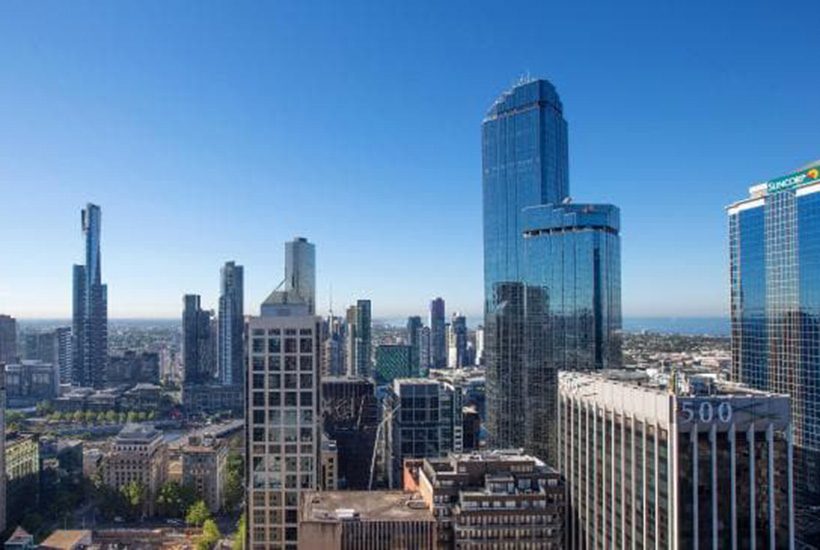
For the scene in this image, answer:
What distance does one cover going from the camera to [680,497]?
45938 millimetres

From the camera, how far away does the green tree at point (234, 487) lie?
12750cm

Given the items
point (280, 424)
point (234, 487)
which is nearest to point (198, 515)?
point (234, 487)

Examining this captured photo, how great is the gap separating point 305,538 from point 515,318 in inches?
3617

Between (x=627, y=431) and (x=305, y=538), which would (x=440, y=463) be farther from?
(x=627, y=431)

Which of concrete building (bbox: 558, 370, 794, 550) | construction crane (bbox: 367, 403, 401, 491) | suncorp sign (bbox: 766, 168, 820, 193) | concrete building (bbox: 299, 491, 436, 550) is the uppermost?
suncorp sign (bbox: 766, 168, 820, 193)

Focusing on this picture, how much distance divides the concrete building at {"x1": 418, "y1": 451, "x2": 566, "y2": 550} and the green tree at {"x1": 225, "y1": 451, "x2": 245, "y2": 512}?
2575 inches

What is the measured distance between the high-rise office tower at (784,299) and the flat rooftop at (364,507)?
57.8 metres

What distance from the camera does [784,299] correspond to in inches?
4043

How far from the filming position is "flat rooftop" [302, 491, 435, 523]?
2495 inches

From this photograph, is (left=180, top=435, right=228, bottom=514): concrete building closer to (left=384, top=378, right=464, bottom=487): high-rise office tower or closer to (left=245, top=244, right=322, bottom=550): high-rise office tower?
(left=384, top=378, right=464, bottom=487): high-rise office tower

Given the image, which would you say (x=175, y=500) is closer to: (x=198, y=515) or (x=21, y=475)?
(x=198, y=515)

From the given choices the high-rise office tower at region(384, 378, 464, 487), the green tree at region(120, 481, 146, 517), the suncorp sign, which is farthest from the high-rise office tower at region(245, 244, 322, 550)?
the suncorp sign


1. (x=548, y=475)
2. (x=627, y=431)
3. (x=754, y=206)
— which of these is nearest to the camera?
(x=627, y=431)

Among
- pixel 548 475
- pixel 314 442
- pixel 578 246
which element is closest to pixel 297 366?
pixel 314 442
